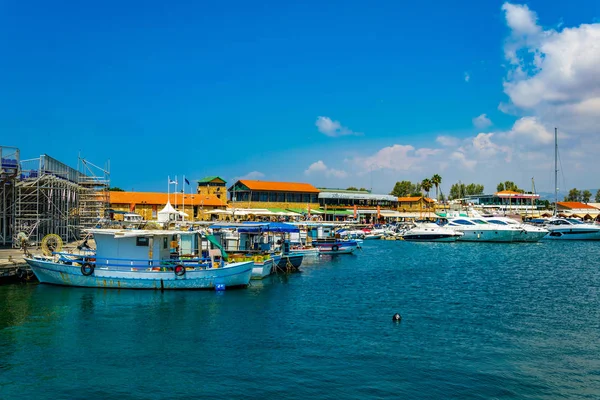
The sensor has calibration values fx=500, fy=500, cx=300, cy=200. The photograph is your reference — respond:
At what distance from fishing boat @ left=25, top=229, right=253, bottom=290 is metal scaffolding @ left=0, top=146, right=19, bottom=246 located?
33.4 ft

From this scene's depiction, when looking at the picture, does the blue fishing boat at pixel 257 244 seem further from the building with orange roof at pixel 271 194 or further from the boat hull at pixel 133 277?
the building with orange roof at pixel 271 194

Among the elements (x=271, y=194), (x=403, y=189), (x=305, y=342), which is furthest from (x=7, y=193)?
(x=403, y=189)

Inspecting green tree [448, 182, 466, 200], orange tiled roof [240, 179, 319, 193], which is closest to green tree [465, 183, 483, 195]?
green tree [448, 182, 466, 200]

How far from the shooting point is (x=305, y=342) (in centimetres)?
2086

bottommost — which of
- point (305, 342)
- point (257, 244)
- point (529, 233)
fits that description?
point (305, 342)

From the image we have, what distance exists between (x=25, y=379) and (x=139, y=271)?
1487 centimetres

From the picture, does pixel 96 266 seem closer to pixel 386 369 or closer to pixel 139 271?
pixel 139 271

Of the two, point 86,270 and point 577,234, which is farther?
point 577,234

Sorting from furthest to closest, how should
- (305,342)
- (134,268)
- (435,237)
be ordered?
(435,237), (134,268), (305,342)

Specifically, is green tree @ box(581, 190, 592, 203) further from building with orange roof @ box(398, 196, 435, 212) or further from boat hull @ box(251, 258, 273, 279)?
boat hull @ box(251, 258, 273, 279)

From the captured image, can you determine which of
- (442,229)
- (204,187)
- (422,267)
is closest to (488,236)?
(442,229)

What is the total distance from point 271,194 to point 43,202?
62.7 meters

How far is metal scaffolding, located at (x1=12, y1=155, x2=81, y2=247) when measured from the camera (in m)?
40.3

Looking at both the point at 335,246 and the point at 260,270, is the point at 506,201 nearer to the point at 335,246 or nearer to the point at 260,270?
the point at 335,246
